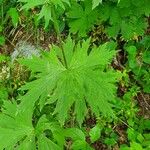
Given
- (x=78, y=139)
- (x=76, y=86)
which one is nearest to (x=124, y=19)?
(x=78, y=139)

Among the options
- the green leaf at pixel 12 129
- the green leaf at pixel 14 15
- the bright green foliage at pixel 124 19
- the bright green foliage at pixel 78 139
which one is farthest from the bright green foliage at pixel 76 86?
the green leaf at pixel 14 15

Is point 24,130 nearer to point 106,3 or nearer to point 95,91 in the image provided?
point 95,91

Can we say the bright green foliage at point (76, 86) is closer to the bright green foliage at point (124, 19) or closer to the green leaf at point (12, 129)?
the green leaf at point (12, 129)

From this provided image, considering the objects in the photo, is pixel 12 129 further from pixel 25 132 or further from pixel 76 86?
pixel 76 86

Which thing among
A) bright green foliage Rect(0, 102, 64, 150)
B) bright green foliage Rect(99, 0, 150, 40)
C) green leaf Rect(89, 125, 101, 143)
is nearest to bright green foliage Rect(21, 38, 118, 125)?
bright green foliage Rect(0, 102, 64, 150)

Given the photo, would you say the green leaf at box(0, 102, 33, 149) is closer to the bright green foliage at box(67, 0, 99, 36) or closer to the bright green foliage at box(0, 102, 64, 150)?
the bright green foliage at box(0, 102, 64, 150)
